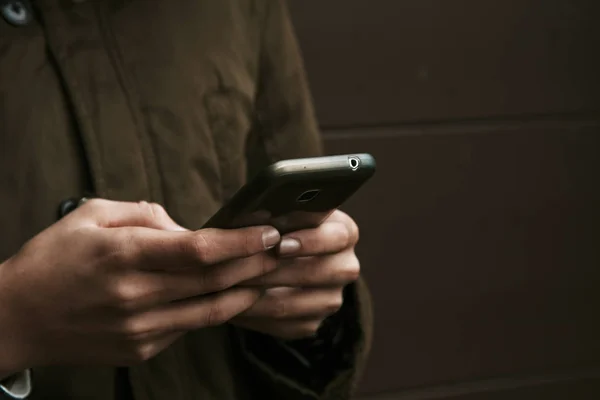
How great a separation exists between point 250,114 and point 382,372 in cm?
52

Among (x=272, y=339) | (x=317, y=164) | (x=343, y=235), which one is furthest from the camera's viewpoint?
(x=272, y=339)

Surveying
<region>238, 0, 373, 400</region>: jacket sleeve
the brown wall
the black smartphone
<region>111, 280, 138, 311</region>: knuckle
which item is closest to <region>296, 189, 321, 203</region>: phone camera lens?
the black smartphone

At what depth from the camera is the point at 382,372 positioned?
3.15 ft

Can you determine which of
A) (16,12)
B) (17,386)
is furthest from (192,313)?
(16,12)

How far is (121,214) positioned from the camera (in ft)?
1.26

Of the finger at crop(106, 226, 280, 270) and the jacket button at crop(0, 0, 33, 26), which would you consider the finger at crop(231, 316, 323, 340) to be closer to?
the finger at crop(106, 226, 280, 270)

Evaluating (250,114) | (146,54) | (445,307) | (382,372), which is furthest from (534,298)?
(146,54)

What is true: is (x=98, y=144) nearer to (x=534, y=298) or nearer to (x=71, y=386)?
(x=71, y=386)

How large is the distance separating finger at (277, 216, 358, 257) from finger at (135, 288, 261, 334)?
41mm

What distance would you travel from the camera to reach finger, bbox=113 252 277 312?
14.5 inches

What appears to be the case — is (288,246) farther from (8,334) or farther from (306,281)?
(8,334)

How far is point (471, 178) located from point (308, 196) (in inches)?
24.9

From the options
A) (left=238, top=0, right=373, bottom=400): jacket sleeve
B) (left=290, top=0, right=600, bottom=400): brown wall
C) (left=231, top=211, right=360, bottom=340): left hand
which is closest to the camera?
(left=231, top=211, right=360, bottom=340): left hand

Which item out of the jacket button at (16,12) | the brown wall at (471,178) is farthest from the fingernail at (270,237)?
the brown wall at (471,178)
